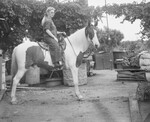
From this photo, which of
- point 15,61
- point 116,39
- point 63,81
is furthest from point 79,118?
point 116,39

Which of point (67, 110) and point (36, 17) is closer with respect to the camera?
point (67, 110)

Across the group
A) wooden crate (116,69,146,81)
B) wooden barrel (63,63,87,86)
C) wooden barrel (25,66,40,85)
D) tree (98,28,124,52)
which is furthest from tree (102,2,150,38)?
tree (98,28,124,52)

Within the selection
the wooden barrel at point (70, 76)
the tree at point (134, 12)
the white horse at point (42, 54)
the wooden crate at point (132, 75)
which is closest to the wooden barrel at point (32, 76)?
the wooden barrel at point (70, 76)

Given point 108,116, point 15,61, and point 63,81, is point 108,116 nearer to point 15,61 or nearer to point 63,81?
point 15,61

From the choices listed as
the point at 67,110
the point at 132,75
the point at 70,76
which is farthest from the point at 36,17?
the point at 67,110

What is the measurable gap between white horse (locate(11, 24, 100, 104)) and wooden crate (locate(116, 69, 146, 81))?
4.39 meters

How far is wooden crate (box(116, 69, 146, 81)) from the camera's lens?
976cm

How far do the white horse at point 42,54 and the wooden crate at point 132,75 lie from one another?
439 centimetres

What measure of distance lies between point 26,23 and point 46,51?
3.98m

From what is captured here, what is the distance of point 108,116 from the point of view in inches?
173

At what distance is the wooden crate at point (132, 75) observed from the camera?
976cm

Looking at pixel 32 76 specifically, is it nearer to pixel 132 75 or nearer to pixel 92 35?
pixel 132 75

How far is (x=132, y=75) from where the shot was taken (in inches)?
396

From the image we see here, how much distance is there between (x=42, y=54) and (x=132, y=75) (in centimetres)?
554
